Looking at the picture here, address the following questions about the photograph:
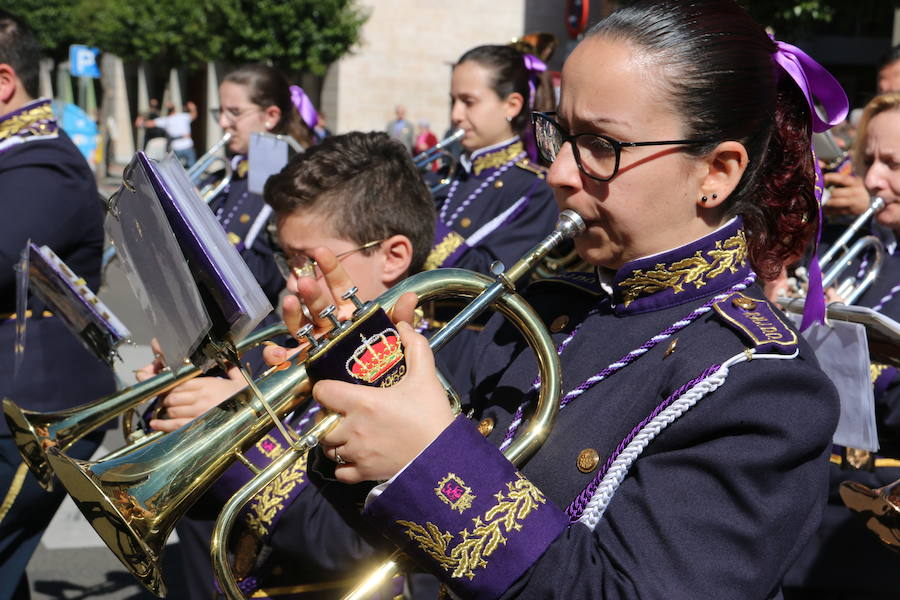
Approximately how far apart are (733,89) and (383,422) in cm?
72

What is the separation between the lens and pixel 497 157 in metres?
4.64

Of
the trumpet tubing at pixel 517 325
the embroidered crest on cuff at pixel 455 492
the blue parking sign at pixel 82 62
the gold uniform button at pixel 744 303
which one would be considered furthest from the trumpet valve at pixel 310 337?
the blue parking sign at pixel 82 62

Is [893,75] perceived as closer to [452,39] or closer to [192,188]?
[192,188]

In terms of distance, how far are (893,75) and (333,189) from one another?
301 cm

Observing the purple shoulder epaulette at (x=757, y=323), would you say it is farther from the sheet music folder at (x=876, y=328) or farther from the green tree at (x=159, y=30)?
the green tree at (x=159, y=30)

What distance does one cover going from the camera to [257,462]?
1.98 metres

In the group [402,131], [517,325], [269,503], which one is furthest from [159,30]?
[517,325]

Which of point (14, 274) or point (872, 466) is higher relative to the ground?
point (14, 274)

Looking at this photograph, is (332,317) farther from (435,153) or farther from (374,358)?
(435,153)

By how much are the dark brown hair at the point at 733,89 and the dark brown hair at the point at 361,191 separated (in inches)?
35.9

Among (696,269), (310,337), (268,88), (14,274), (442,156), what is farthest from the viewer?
(442,156)

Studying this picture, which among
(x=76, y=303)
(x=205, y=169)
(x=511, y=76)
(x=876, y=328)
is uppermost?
(x=876, y=328)

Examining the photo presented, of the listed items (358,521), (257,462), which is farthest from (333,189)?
(358,521)

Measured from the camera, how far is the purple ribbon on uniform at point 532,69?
4.71 meters
